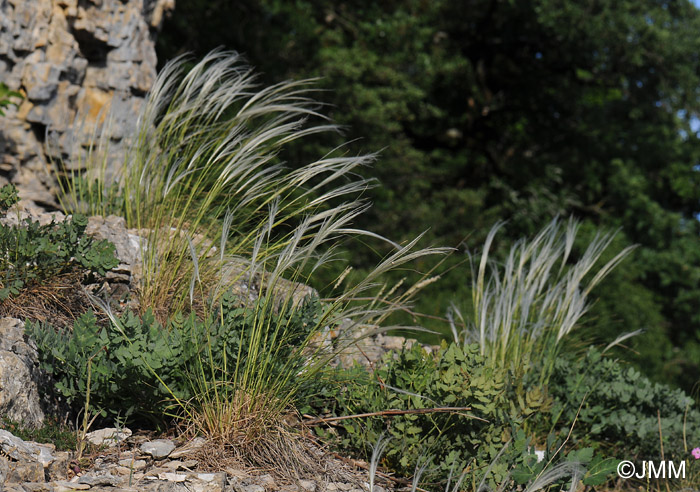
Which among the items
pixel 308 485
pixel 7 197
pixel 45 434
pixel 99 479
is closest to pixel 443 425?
pixel 308 485

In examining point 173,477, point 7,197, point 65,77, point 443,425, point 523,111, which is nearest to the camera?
point 173,477

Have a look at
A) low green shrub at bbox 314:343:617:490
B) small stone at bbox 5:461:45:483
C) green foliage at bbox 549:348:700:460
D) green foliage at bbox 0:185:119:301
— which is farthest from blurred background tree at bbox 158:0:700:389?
small stone at bbox 5:461:45:483

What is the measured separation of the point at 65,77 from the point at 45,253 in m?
1.85

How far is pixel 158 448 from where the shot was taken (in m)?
2.32

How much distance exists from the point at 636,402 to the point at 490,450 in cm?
129

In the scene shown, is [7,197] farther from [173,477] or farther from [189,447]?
[173,477]

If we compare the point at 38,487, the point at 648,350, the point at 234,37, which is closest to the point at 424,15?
the point at 234,37

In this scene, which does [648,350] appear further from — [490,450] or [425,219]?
[490,450]

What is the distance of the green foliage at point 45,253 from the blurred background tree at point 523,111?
168 inches

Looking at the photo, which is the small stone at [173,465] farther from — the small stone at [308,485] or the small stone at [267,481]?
the small stone at [308,485]

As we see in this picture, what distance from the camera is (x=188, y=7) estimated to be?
7668 millimetres

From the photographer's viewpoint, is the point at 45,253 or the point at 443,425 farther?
the point at 45,253

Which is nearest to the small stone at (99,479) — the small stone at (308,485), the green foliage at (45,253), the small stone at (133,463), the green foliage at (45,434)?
the small stone at (133,463)

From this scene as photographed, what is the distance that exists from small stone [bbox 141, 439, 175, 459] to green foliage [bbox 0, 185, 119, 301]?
782mm
